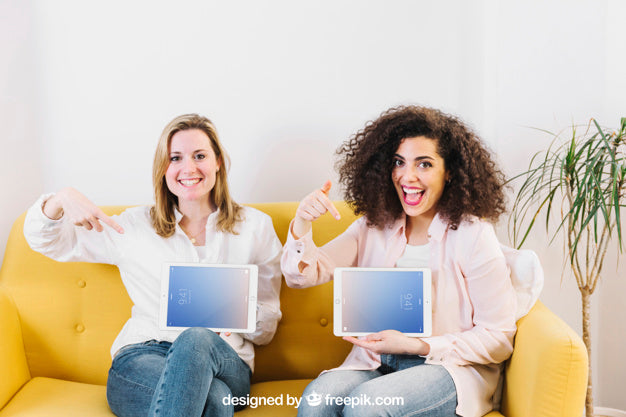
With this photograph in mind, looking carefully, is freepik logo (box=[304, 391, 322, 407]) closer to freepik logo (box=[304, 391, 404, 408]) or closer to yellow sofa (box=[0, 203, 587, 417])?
freepik logo (box=[304, 391, 404, 408])

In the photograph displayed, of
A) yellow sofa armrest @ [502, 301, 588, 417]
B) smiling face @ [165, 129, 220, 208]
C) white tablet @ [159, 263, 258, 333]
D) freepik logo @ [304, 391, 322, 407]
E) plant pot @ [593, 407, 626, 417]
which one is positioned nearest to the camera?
yellow sofa armrest @ [502, 301, 588, 417]

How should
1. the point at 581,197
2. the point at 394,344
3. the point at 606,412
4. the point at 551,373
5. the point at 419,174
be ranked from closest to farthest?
the point at 551,373 < the point at 394,344 < the point at 419,174 < the point at 581,197 < the point at 606,412

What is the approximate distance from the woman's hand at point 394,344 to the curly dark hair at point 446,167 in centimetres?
34

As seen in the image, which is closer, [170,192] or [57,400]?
[57,400]

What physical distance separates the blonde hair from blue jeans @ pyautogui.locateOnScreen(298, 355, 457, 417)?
23.1 inches

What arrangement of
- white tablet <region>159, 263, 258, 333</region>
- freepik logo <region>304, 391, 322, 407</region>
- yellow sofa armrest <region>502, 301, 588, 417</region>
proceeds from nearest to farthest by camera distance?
yellow sofa armrest <region>502, 301, 588, 417</region> < freepik logo <region>304, 391, 322, 407</region> < white tablet <region>159, 263, 258, 333</region>

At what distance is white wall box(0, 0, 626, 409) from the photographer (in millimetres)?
2195

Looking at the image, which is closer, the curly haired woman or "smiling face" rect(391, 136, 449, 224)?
the curly haired woman

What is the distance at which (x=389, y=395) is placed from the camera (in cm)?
134

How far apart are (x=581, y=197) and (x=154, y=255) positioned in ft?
4.53

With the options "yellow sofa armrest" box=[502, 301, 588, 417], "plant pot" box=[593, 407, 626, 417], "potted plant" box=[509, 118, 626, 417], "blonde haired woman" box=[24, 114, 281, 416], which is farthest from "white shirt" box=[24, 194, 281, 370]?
"plant pot" box=[593, 407, 626, 417]

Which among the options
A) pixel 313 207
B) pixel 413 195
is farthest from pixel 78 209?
pixel 413 195

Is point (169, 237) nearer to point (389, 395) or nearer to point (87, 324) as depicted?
point (87, 324)

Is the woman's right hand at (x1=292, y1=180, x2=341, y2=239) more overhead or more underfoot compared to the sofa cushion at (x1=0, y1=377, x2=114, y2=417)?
more overhead
